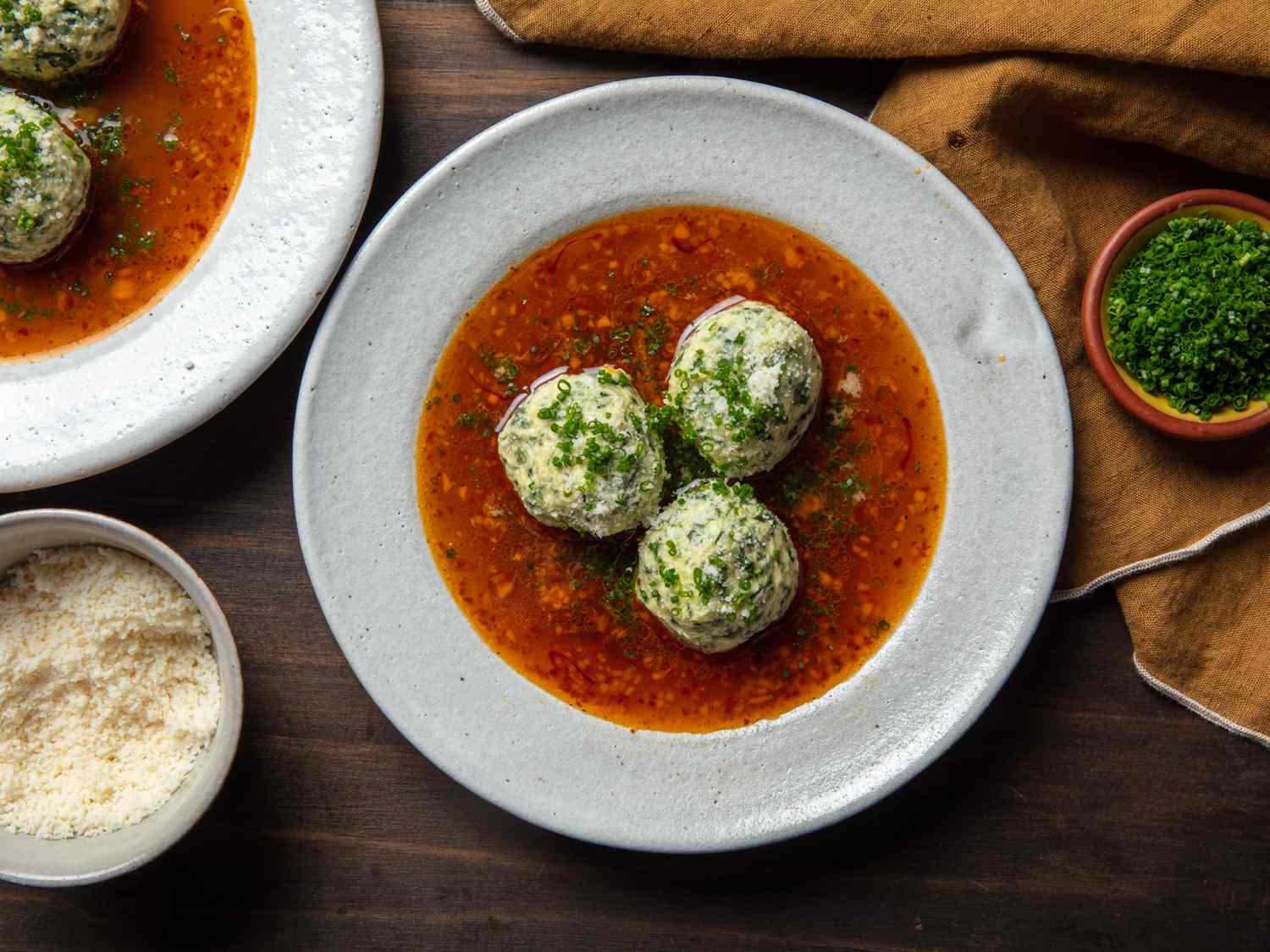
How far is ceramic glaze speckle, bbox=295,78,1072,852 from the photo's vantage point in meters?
2.65

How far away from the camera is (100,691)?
270 cm

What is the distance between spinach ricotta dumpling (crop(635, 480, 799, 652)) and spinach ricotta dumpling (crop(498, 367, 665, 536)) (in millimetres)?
130

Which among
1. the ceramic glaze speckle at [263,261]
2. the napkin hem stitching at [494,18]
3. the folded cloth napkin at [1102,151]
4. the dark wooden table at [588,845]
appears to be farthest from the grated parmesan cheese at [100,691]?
the folded cloth napkin at [1102,151]

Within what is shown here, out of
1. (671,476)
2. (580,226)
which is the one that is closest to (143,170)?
(580,226)

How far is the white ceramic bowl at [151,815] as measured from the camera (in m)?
2.50

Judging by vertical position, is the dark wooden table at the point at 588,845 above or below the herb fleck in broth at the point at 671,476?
below

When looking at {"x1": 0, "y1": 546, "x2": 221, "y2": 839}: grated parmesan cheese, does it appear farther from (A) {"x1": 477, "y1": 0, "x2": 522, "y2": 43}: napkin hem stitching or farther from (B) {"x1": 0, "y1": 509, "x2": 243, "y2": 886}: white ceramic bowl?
(A) {"x1": 477, "y1": 0, "x2": 522, "y2": 43}: napkin hem stitching

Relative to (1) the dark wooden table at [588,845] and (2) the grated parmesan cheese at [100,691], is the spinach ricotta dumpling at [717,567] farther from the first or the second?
(2) the grated parmesan cheese at [100,691]

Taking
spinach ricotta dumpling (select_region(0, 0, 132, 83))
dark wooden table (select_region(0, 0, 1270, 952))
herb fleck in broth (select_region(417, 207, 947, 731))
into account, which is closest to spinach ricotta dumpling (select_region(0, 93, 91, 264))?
spinach ricotta dumpling (select_region(0, 0, 132, 83))

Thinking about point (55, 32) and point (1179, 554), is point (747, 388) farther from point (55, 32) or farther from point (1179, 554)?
point (55, 32)

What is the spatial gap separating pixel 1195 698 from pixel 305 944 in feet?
9.54

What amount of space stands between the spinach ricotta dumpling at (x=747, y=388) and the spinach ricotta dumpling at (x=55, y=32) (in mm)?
1965

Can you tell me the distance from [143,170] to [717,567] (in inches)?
85.4

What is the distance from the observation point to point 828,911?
2.98 metres
